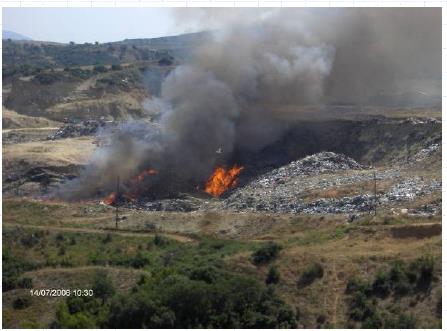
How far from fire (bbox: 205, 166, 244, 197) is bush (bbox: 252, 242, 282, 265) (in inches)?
699

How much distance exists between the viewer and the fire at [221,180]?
171 ft

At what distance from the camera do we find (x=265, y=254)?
3359 centimetres

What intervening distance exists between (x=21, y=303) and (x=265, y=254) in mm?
10302

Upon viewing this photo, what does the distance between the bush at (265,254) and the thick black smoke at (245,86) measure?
1851 cm

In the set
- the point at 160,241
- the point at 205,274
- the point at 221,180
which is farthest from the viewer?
the point at 221,180

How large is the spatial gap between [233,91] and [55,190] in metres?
14.3

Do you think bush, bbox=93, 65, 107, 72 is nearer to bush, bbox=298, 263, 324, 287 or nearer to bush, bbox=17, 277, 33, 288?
bush, bbox=17, 277, 33, 288

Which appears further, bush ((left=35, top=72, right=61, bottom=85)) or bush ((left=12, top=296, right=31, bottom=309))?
bush ((left=35, top=72, right=61, bottom=85))

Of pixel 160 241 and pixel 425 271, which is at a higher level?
pixel 425 271

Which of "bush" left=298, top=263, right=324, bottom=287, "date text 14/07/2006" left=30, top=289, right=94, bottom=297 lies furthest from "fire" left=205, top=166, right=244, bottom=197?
"date text 14/07/2006" left=30, top=289, right=94, bottom=297

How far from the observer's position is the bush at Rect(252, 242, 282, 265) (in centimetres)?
3347

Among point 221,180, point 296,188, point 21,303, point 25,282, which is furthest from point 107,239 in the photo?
point 221,180

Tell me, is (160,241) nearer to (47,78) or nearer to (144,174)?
(144,174)

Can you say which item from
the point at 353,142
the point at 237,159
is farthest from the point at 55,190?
the point at 353,142
